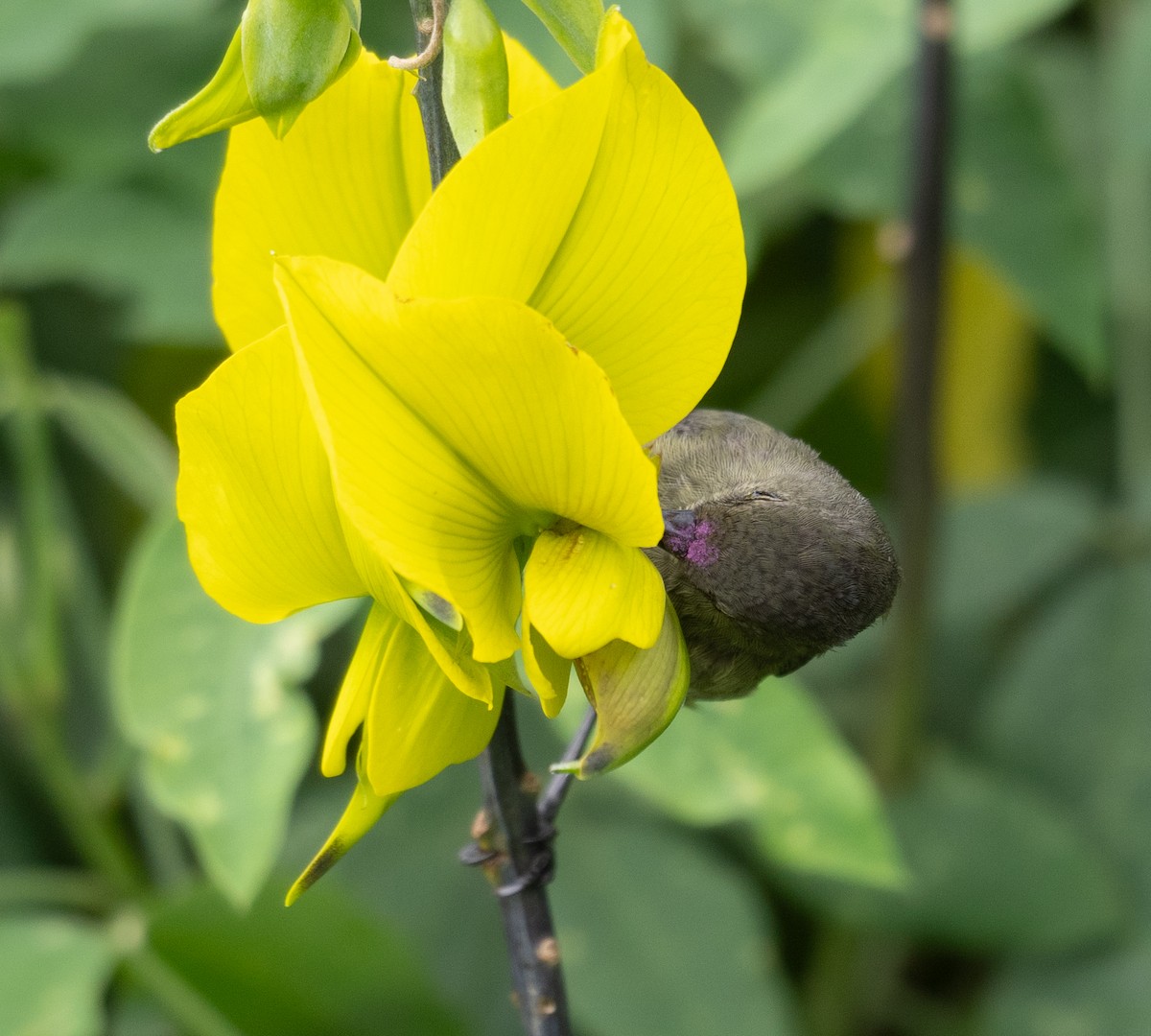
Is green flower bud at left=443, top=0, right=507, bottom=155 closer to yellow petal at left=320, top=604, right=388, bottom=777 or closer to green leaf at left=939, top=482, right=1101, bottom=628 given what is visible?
yellow petal at left=320, top=604, right=388, bottom=777

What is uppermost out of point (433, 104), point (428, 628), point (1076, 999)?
point (433, 104)

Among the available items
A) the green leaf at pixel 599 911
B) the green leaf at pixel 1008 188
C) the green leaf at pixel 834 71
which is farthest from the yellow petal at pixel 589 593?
the green leaf at pixel 1008 188

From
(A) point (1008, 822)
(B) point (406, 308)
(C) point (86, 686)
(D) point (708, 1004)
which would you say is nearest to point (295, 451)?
(B) point (406, 308)

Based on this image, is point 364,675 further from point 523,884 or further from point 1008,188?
point 1008,188

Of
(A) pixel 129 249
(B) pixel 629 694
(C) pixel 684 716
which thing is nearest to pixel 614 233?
(B) pixel 629 694

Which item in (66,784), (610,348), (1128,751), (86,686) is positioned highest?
(610,348)

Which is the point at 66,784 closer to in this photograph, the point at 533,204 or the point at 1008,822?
the point at 1008,822
